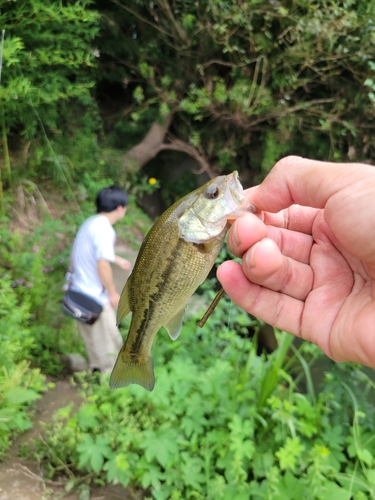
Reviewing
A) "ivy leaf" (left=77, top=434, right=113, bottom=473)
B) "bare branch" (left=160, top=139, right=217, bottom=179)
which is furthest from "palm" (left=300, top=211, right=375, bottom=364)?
"bare branch" (left=160, top=139, right=217, bottom=179)

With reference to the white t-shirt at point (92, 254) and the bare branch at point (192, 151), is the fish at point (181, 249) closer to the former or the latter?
the white t-shirt at point (92, 254)

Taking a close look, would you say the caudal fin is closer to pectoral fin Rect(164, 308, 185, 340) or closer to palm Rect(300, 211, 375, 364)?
pectoral fin Rect(164, 308, 185, 340)

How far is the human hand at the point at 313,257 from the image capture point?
55.0 inches

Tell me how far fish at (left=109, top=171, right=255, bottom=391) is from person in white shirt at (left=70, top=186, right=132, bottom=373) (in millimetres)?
1475

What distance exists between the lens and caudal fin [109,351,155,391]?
68.3 inches

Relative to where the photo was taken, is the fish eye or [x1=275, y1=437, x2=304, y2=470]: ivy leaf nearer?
the fish eye

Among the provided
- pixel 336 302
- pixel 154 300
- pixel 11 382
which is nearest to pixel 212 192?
pixel 154 300

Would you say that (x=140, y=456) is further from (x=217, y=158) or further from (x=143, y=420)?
(x=217, y=158)

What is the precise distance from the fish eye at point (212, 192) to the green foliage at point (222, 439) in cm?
145

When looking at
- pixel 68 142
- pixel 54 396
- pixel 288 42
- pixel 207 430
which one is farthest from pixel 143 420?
pixel 288 42

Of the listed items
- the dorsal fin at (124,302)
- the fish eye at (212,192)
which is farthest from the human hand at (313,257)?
the dorsal fin at (124,302)

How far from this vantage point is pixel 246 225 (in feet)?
4.69

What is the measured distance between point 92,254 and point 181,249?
180 centimetres

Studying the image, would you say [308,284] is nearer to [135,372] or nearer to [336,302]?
[336,302]
